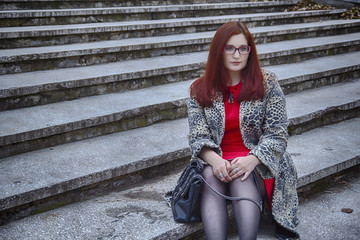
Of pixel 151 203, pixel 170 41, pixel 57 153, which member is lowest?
pixel 151 203

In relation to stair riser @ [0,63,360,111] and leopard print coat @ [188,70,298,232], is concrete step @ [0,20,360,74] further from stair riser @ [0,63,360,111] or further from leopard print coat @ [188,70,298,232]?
leopard print coat @ [188,70,298,232]

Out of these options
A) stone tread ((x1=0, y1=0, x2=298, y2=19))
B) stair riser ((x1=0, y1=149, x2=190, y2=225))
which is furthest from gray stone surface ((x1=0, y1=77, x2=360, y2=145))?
stone tread ((x1=0, y1=0, x2=298, y2=19))

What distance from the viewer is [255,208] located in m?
2.04

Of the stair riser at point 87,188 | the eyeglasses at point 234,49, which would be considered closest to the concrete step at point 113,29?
the stair riser at point 87,188

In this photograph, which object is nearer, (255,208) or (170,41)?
(255,208)

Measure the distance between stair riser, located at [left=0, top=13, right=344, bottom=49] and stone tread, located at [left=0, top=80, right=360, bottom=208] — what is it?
1.33 metres

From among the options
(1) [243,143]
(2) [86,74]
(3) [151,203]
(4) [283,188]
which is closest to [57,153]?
(3) [151,203]

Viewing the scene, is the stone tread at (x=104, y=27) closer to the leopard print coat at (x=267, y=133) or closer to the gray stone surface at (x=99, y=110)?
the gray stone surface at (x=99, y=110)

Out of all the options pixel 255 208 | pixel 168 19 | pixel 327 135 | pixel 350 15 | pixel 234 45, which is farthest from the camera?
pixel 350 15

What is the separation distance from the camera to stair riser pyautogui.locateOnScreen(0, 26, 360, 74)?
3674 mm

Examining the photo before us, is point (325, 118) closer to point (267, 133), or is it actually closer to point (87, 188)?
point (267, 133)

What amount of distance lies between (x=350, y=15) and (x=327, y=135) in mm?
4144

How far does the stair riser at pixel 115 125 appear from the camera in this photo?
2760 mm

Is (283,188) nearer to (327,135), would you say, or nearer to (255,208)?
(255,208)
